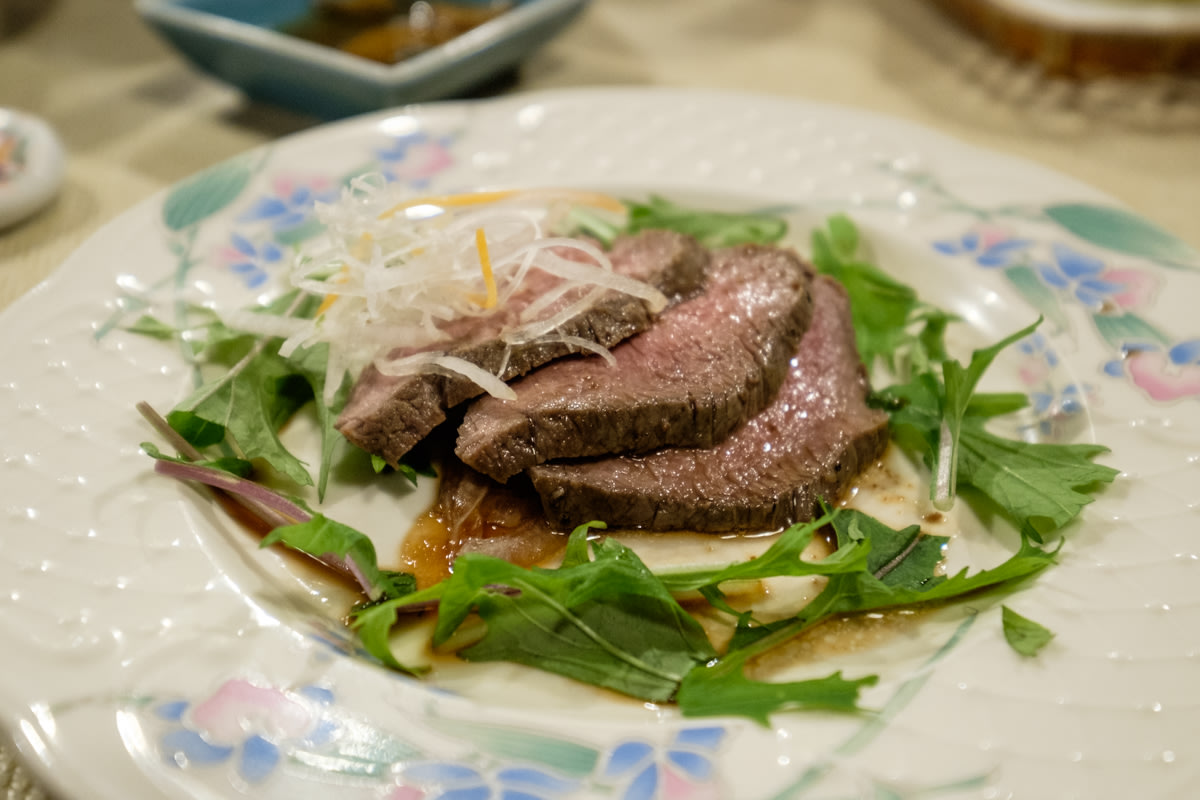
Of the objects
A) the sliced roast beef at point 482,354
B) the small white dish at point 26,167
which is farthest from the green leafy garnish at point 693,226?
the small white dish at point 26,167

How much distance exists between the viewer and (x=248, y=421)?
2541 mm

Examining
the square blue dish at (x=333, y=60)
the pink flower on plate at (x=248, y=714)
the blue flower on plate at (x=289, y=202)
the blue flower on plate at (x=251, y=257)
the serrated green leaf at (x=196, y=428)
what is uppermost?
the square blue dish at (x=333, y=60)

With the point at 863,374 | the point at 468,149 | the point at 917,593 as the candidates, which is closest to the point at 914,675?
the point at 917,593

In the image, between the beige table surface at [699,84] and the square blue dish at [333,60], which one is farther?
the beige table surface at [699,84]

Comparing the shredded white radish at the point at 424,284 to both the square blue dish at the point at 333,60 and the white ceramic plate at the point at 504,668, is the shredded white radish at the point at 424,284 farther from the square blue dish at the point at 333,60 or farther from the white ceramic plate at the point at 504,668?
the square blue dish at the point at 333,60

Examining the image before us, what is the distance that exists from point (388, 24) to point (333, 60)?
1029 mm

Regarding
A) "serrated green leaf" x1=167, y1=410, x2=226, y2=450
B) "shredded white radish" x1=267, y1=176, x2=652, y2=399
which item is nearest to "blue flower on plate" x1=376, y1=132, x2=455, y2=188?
"shredded white radish" x1=267, y1=176, x2=652, y2=399

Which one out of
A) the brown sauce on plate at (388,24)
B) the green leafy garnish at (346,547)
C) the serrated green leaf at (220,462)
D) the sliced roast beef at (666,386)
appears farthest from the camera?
the brown sauce on plate at (388,24)

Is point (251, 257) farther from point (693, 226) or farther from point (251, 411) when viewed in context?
point (693, 226)

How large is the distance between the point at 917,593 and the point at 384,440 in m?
1.51

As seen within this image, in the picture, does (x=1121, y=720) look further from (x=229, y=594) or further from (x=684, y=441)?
(x=229, y=594)

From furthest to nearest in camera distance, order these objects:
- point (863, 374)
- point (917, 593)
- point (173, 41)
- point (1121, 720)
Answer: point (173, 41), point (863, 374), point (917, 593), point (1121, 720)

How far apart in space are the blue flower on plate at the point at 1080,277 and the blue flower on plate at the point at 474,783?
241 cm

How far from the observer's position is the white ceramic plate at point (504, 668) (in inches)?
64.9
